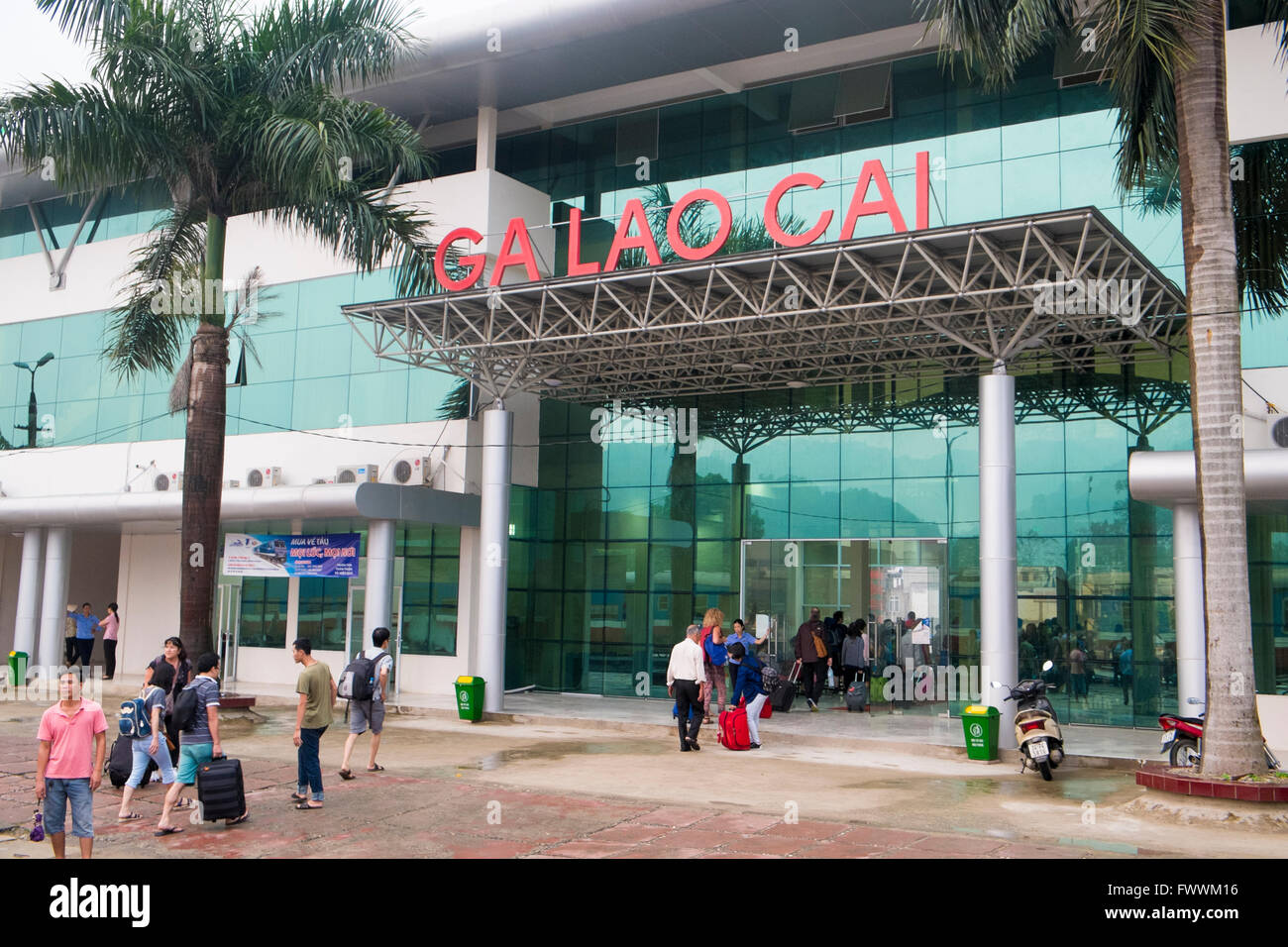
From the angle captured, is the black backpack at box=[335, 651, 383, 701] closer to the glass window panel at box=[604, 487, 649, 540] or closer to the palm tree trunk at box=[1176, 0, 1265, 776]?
the palm tree trunk at box=[1176, 0, 1265, 776]

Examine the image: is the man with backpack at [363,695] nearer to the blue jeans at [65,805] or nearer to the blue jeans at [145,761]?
the blue jeans at [145,761]

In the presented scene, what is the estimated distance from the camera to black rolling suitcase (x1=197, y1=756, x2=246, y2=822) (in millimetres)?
10508

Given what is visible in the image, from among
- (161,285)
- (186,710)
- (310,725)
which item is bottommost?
(310,725)

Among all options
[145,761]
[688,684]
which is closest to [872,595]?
[688,684]

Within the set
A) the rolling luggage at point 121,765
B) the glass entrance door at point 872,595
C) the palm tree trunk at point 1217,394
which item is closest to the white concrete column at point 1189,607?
the palm tree trunk at point 1217,394

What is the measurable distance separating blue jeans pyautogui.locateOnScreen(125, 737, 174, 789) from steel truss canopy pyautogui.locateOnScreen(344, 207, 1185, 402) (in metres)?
9.71

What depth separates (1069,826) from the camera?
1129cm

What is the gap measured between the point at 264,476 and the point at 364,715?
15.2 m

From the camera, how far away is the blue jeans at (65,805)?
347 inches

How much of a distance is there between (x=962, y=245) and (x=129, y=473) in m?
22.2

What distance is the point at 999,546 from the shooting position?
659 inches

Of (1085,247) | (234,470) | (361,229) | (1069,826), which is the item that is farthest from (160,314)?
(1069,826)

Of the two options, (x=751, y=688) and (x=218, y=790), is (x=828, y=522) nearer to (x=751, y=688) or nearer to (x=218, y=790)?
(x=751, y=688)

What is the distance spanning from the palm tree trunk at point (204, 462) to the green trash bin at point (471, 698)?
438 centimetres
